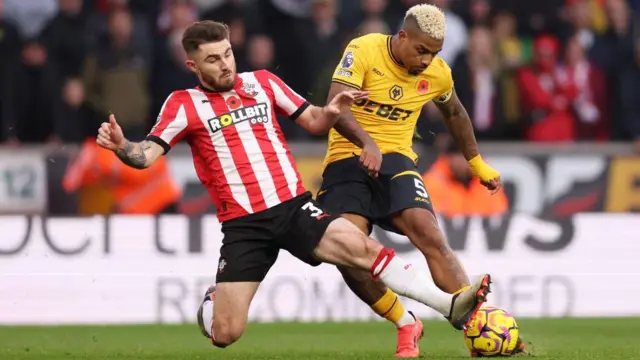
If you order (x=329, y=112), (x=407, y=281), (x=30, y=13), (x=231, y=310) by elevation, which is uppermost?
(x=30, y=13)

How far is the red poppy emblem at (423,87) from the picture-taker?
9.23 m

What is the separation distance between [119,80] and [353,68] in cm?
691

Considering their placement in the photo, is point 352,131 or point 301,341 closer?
point 352,131

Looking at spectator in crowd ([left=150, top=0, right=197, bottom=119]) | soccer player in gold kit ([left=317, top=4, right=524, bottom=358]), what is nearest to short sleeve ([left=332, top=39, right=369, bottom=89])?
soccer player in gold kit ([left=317, top=4, right=524, bottom=358])

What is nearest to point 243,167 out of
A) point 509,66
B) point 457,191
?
point 457,191

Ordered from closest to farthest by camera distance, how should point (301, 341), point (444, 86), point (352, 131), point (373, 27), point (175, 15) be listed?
point (352, 131) → point (444, 86) → point (301, 341) → point (373, 27) → point (175, 15)

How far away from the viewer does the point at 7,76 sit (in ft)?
51.9

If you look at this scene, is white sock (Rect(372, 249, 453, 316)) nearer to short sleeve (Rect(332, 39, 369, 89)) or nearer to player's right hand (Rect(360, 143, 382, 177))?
player's right hand (Rect(360, 143, 382, 177))

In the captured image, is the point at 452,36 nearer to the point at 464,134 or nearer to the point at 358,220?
the point at 464,134

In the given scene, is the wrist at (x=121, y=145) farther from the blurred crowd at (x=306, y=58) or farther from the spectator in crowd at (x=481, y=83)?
the spectator in crowd at (x=481, y=83)

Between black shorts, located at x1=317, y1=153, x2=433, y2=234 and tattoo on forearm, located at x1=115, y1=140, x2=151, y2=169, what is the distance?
4.90 feet

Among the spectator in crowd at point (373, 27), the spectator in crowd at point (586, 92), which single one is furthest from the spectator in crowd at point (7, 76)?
the spectator in crowd at point (586, 92)

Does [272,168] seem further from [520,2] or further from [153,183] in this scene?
[520,2]

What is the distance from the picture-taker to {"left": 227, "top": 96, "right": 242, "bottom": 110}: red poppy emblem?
8477 millimetres
